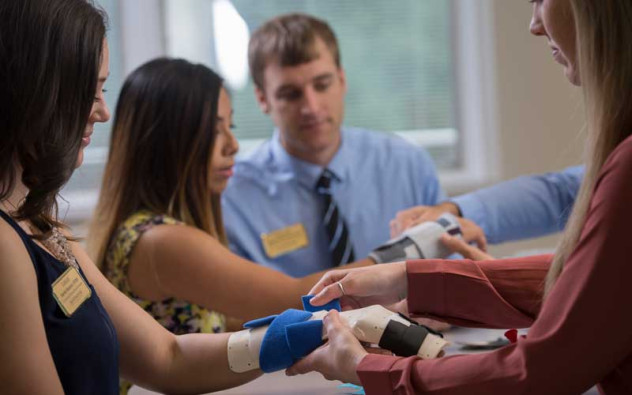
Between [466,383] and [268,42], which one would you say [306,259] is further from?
[466,383]

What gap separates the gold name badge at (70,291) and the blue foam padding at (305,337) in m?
0.37

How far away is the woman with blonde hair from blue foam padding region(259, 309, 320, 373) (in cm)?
17

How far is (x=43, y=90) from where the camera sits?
4.25ft

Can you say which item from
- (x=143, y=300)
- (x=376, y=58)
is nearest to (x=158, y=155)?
(x=143, y=300)

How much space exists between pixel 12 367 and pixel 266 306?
1118 millimetres

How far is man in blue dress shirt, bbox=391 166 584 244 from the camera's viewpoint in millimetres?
2816

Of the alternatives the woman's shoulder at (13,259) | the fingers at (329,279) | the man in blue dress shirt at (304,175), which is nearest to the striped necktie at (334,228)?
the man in blue dress shirt at (304,175)

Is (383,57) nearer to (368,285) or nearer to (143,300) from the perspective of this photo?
(143,300)

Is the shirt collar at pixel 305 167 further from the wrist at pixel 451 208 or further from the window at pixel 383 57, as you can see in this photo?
the window at pixel 383 57

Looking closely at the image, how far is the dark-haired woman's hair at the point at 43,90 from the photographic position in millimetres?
1277

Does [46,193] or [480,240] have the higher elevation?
[46,193]

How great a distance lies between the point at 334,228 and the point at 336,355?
1.76m

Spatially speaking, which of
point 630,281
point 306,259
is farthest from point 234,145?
point 630,281

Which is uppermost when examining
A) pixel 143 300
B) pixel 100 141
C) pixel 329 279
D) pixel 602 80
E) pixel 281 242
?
pixel 602 80
